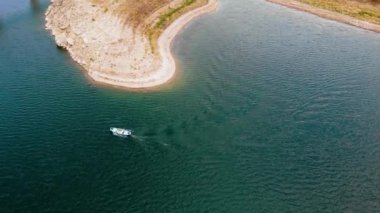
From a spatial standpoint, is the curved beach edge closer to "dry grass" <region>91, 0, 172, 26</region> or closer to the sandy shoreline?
"dry grass" <region>91, 0, 172, 26</region>

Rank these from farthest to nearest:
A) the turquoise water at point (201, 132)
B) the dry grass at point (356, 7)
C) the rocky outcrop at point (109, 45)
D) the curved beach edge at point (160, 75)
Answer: the dry grass at point (356, 7)
the rocky outcrop at point (109, 45)
the curved beach edge at point (160, 75)
the turquoise water at point (201, 132)

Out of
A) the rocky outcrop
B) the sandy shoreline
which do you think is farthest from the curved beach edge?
the sandy shoreline

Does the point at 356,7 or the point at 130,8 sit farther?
the point at 356,7

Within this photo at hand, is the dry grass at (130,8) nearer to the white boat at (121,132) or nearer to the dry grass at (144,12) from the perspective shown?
the dry grass at (144,12)

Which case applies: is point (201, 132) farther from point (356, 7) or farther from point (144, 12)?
point (356, 7)

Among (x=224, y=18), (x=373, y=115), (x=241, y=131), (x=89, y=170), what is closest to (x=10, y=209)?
(x=89, y=170)

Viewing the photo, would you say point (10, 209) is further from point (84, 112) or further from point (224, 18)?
point (224, 18)

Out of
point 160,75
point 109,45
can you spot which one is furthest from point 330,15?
point 109,45

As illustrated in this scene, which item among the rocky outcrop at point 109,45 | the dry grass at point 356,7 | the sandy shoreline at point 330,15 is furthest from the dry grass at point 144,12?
the dry grass at point 356,7
